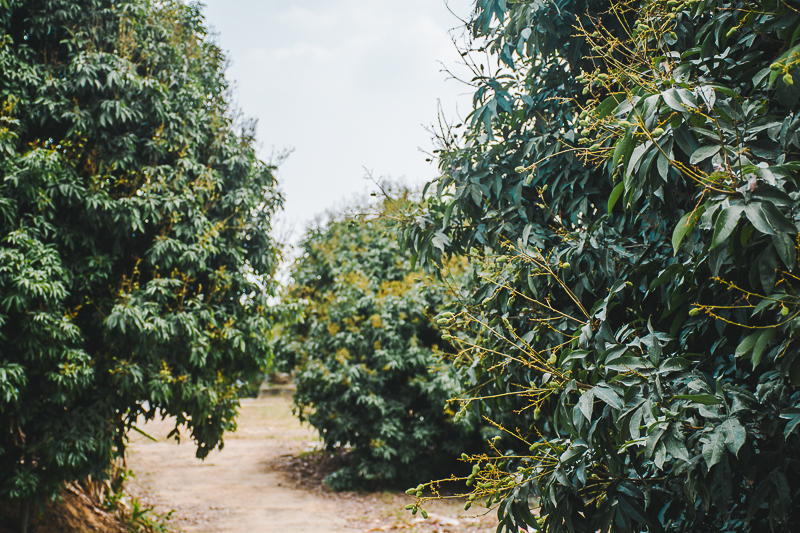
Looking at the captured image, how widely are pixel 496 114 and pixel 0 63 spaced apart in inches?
164

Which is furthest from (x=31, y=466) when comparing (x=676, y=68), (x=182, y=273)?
(x=676, y=68)

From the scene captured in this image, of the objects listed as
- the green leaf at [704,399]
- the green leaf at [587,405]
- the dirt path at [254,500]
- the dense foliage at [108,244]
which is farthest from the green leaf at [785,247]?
the dirt path at [254,500]

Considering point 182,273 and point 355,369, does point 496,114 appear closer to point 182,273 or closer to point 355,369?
point 182,273

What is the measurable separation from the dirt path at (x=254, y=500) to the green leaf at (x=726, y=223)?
5.21 metres

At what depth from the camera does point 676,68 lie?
169 cm

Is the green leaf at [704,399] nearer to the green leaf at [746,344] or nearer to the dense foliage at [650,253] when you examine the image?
the dense foliage at [650,253]

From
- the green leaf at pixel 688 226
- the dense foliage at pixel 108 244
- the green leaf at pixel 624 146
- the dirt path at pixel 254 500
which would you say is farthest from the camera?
the dirt path at pixel 254 500

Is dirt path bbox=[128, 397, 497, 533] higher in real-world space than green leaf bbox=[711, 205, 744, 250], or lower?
lower

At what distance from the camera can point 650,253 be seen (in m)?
1.97

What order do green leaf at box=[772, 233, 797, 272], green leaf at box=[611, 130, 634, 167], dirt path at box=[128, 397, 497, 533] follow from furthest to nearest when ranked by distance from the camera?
dirt path at box=[128, 397, 497, 533], green leaf at box=[611, 130, 634, 167], green leaf at box=[772, 233, 797, 272]

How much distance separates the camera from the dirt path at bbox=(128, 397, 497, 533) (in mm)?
6148

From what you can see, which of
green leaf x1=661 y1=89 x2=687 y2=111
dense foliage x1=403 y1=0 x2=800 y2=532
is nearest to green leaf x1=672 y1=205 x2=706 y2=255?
dense foliage x1=403 y1=0 x2=800 y2=532

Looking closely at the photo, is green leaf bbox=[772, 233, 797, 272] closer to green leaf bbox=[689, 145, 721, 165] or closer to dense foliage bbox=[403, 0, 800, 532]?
dense foliage bbox=[403, 0, 800, 532]

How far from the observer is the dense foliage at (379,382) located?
24.7 feet
